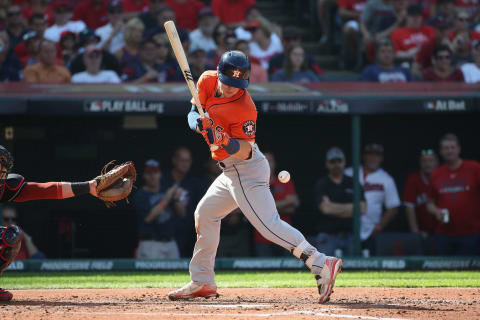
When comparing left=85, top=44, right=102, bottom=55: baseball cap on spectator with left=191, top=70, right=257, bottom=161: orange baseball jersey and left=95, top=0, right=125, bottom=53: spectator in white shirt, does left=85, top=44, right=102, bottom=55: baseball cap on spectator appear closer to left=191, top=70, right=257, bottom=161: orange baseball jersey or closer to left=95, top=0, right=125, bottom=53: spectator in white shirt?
left=95, top=0, right=125, bottom=53: spectator in white shirt

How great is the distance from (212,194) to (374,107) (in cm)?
388

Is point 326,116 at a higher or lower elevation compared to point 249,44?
lower

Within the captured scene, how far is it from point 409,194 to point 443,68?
1701 mm

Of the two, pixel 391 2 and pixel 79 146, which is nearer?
pixel 79 146

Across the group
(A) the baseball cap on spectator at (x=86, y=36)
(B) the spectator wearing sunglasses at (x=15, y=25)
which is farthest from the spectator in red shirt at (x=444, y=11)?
(B) the spectator wearing sunglasses at (x=15, y=25)

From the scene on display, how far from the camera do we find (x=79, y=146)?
959cm

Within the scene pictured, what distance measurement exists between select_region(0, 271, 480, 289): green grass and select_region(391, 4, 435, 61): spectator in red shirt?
3.81 m

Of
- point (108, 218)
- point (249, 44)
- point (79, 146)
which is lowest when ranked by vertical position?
point (108, 218)

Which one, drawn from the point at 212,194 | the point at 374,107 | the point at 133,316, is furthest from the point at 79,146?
the point at 133,316

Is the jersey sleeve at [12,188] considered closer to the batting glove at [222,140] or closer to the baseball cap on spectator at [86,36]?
the batting glove at [222,140]

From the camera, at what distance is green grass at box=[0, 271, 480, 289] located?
7.17m

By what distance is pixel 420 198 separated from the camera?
9734 mm

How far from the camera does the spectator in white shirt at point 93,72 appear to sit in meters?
10.0

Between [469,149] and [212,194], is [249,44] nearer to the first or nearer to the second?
[469,149]
